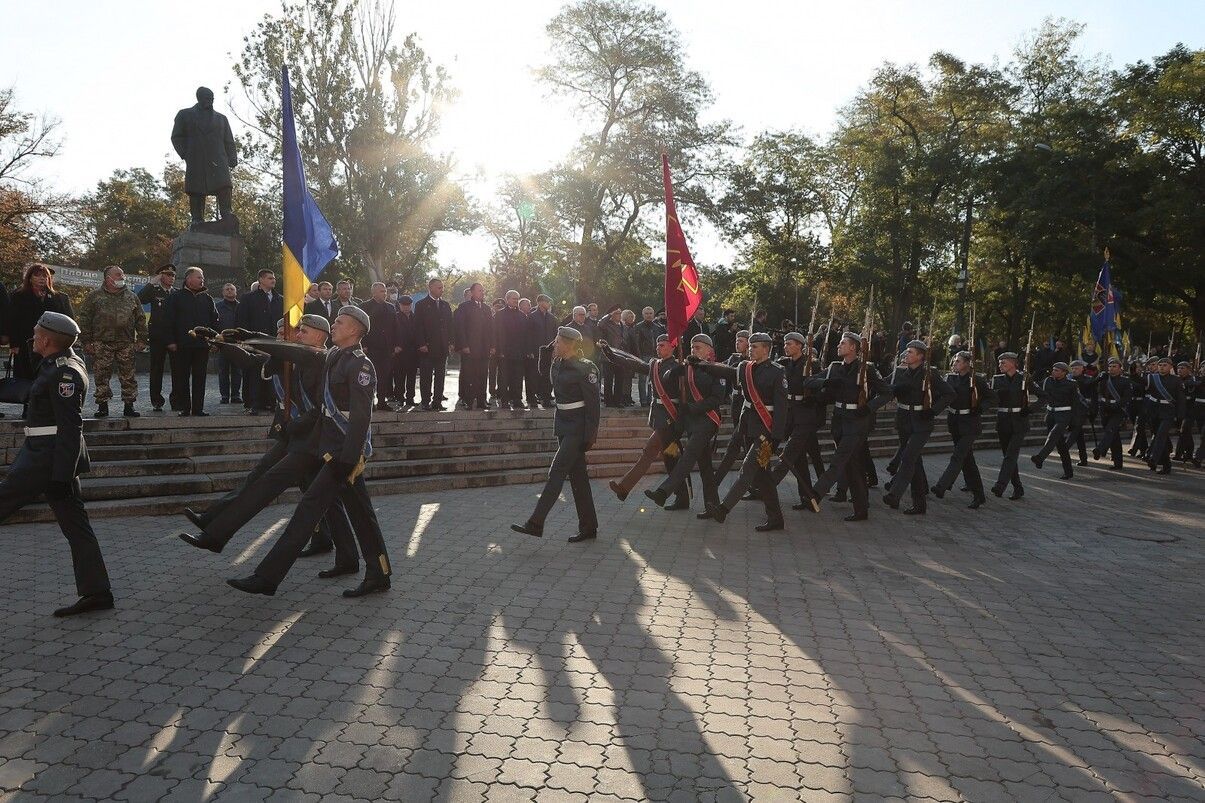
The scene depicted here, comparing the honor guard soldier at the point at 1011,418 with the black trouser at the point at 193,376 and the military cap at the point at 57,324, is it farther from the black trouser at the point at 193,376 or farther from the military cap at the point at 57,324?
the military cap at the point at 57,324

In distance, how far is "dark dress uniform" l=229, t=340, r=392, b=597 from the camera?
19.3ft

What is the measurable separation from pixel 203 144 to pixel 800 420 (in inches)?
437

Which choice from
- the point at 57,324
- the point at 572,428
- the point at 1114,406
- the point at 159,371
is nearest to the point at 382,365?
the point at 159,371

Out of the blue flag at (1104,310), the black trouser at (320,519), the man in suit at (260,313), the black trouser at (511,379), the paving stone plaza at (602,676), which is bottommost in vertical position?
the paving stone plaza at (602,676)

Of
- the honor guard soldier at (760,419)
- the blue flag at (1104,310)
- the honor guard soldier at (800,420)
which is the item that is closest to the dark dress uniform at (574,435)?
the honor guard soldier at (760,419)

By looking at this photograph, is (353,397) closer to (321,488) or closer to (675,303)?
(321,488)

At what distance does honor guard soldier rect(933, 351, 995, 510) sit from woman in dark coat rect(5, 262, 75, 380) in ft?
35.8

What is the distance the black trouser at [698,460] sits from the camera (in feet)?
31.1

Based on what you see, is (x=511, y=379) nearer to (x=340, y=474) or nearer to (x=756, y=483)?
(x=756, y=483)

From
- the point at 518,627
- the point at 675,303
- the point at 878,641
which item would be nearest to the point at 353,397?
the point at 518,627

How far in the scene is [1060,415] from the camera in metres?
15.5

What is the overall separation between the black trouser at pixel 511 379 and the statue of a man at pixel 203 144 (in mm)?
5724

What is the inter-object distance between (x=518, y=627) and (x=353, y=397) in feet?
6.25

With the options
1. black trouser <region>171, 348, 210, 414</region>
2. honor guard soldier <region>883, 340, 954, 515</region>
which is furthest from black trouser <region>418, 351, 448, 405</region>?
honor guard soldier <region>883, 340, 954, 515</region>
